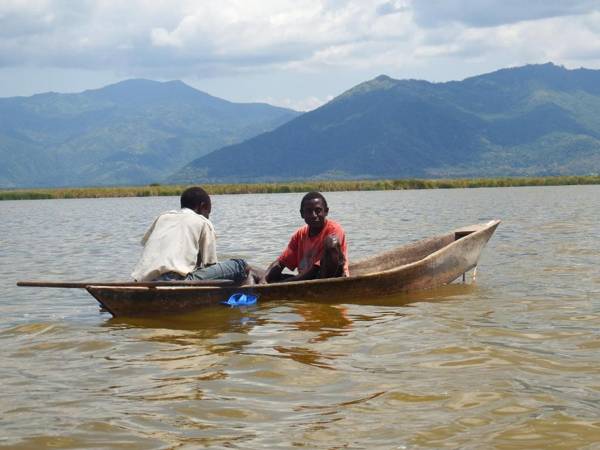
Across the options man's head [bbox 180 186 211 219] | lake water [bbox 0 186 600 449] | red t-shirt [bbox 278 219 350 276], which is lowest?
lake water [bbox 0 186 600 449]

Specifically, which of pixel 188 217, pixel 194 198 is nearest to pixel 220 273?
pixel 188 217

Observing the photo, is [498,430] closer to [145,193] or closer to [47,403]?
[47,403]

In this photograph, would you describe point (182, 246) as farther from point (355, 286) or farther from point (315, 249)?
point (355, 286)

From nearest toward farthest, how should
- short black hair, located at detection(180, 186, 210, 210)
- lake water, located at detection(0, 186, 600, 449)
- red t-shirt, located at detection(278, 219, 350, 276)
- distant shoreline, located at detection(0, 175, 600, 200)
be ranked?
lake water, located at detection(0, 186, 600, 449), short black hair, located at detection(180, 186, 210, 210), red t-shirt, located at detection(278, 219, 350, 276), distant shoreline, located at detection(0, 175, 600, 200)

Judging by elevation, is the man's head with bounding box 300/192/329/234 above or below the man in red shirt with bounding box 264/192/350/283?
above

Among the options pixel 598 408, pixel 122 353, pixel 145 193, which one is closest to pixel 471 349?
pixel 598 408

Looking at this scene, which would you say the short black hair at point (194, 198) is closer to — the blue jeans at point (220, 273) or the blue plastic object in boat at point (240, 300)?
the blue jeans at point (220, 273)

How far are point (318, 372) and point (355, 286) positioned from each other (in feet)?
10.5

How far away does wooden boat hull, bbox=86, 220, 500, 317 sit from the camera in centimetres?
782

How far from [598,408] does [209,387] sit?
2468mm

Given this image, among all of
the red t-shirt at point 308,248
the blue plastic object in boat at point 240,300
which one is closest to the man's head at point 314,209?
the red t-shirt at point 308,248

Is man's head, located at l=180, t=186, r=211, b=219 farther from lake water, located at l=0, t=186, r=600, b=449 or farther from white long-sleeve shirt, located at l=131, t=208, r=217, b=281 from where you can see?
lake water, located at l=0, t=186, r=600, b=449

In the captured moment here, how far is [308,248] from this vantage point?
29.8ft

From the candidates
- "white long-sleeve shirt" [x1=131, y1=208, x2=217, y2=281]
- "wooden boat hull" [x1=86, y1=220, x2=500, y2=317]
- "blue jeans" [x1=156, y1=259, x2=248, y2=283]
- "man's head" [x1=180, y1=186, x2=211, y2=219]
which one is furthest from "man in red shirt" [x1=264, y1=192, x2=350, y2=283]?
"white long-sleeve shirt" [x1=131, y1=208, x2=217, y2=281]
